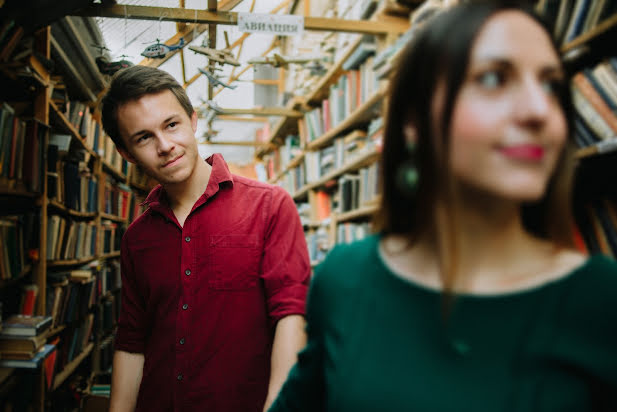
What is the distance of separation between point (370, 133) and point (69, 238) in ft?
6.70

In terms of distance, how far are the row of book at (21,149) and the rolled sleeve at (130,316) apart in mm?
744

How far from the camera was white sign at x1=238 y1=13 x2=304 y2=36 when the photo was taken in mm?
2211

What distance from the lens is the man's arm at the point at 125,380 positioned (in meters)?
1.37

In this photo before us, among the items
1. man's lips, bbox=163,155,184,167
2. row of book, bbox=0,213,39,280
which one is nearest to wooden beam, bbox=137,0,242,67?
row of book, bbox=0,213,39,280

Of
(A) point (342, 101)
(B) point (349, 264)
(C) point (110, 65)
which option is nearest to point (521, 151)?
(B) point (349, 264)

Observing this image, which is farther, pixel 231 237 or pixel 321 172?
pixel 321 172

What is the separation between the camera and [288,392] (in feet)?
2.56

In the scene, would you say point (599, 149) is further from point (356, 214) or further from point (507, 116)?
point (356, 214)

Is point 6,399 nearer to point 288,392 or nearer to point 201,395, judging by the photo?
point 201,395

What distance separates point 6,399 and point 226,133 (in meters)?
6.80

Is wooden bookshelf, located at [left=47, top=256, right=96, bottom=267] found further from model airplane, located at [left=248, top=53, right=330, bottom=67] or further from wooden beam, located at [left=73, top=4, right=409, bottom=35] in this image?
model airplane, located at [left=248, top=53, right=330, bottom=67]

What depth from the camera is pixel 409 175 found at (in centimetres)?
68

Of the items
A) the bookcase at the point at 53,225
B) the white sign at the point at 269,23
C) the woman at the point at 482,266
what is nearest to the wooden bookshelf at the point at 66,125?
the bookcase at the point at 53,225

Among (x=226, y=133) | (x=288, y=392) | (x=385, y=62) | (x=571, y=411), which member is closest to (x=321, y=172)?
(x=385, y=62)
